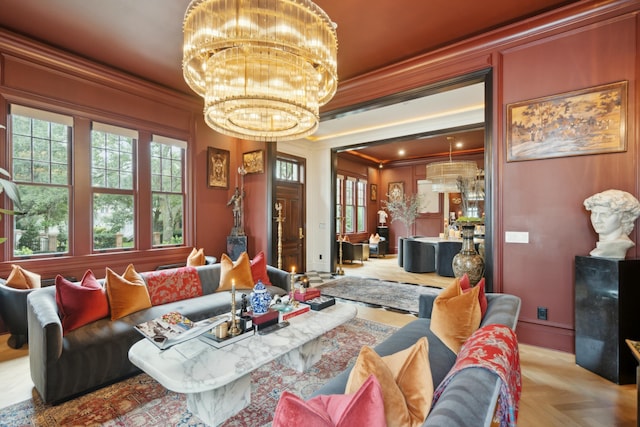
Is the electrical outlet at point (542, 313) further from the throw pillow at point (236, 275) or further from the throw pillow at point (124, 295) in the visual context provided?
the throw pillow at point (124, 295)

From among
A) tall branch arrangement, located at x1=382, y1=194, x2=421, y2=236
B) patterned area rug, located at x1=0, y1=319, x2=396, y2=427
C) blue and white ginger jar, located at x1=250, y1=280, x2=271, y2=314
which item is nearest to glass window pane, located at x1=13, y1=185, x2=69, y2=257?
patterned area rug, located at x1=0, y1=319, x2=396, y2=427

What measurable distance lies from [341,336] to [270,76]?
8.68 ft

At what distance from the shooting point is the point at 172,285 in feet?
10.5

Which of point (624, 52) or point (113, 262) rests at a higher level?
point (624, 52)

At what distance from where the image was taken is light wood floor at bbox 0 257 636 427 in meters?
1.90

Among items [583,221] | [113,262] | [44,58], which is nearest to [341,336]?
[583,221]

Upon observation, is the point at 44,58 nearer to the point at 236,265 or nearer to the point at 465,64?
the point at 236,265

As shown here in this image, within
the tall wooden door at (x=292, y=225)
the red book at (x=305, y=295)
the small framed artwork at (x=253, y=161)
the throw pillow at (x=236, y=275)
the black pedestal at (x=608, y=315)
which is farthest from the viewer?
the tall wooden door at (x=292, y=225)

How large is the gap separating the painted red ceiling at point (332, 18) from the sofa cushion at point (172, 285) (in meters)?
2.60

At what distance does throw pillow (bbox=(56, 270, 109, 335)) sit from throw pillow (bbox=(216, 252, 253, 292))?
125 cm

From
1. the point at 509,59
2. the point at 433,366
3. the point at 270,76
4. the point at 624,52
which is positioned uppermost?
the point at 509,59

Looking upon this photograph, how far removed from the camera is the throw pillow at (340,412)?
2.54 feet

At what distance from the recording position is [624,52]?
2598 mm

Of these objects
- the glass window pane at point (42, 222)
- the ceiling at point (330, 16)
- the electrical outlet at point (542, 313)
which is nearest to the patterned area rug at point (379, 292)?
the electrical outlet at point (542, 313)
